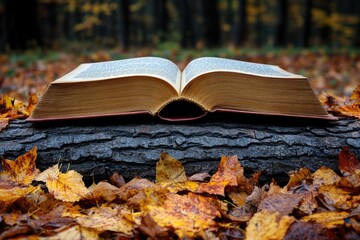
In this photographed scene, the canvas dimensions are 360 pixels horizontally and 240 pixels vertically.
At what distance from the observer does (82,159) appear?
1517 mm

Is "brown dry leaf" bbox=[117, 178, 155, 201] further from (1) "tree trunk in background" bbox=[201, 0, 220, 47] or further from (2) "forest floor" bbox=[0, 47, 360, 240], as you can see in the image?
(1) "tree trunk in background" bbox=[201, 0, 220, 47]

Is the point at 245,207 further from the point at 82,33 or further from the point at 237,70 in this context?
the point at 82,33

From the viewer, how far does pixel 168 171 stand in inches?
56.9

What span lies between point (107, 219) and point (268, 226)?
50cm

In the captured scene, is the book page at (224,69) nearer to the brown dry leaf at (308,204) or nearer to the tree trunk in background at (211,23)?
the brown dry leaf at (308,204)

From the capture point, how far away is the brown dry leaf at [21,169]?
1435 millimetres

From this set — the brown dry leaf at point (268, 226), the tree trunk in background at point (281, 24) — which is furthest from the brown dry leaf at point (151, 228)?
the tree trunk in background at point (281, 24)

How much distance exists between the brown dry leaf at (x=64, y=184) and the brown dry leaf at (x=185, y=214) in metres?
0.34

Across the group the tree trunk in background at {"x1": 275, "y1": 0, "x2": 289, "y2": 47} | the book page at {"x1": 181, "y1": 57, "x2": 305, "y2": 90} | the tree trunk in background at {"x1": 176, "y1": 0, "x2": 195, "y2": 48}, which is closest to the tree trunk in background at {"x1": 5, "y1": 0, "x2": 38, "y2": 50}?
the tree trunk in background at {"x1": 176, "y1": 0, "x2": 195, "y2": 48}

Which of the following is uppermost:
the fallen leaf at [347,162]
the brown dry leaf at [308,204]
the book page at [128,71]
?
the book page at [128,71]

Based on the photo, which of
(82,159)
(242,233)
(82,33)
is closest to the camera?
(242,233)

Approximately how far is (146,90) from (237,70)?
0.41 m

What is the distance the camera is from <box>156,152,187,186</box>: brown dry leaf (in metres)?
1.43

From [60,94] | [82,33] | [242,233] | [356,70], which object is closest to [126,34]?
[356,70]
